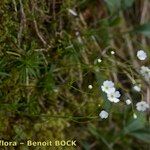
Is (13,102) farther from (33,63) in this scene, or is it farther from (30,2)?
(30,2)

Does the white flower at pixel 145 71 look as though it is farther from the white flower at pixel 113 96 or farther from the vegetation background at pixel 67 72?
the white flower at pixel 113 96

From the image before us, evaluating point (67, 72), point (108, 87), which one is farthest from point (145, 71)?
point (67, 72)

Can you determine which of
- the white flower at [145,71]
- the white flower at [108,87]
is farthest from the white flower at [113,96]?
the white flower at [145,71]

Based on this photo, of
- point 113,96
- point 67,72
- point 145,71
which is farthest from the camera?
point 67,72

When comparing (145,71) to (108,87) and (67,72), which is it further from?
(67,72)

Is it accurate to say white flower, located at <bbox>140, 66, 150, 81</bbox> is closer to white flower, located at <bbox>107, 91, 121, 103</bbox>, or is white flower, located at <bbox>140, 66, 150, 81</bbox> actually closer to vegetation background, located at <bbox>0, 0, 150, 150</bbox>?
vegetation background, located at <bbox>0, 0, 150, 150</bbox>

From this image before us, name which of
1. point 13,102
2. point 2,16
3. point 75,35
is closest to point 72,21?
point 75,35

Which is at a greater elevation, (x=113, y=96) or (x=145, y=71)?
(x=145, y=71)

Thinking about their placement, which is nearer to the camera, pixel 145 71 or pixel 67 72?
pixel 145 71

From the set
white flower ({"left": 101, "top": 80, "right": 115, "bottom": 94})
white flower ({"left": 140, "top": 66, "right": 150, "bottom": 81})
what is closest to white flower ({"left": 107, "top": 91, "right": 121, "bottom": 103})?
white flower ({"left": 101, "top": 80, "right": 115, "bottom": 94})

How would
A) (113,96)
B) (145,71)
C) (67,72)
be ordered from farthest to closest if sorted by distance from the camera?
(67,72), (145,71), (113,96)
